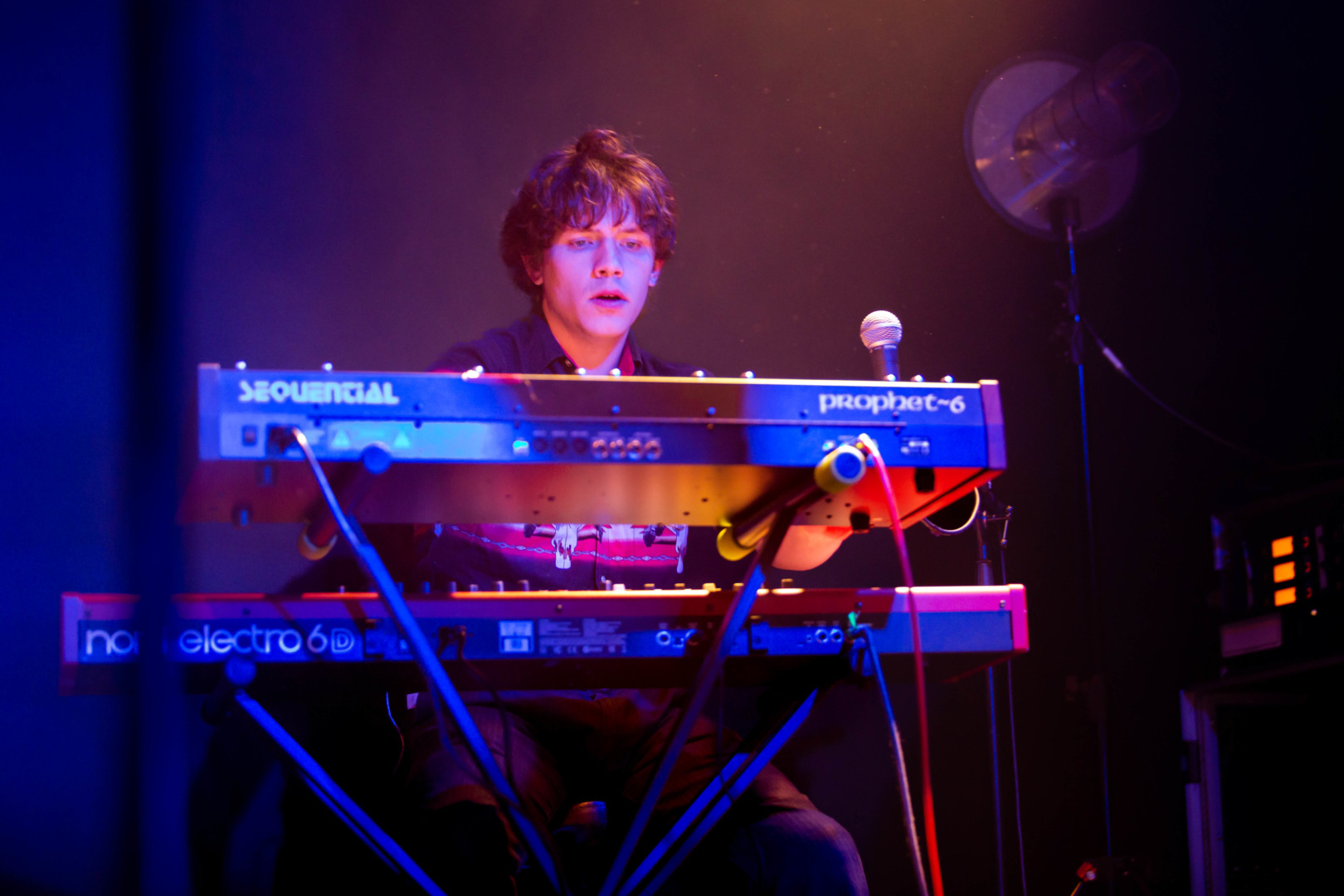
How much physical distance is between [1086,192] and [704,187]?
3.60 feet

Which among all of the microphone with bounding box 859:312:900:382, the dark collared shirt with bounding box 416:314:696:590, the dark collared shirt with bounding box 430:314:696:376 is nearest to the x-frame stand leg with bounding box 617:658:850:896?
the microphone with bounding box 859:312:900:382

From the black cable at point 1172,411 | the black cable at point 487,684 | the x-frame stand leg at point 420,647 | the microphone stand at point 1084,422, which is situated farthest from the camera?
the black cable at point 1172,411

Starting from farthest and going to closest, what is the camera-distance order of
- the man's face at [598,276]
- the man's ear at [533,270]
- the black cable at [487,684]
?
the man's ear at [533,270], the man's face at [598,276], the black cable at [487,684]

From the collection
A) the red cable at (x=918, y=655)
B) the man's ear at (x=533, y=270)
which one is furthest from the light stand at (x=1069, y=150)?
the red cable at (x=918, y=655)

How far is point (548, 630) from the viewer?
125 cm

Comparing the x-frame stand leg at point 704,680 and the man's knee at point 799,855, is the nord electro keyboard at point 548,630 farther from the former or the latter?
the man's knee at point 799,855

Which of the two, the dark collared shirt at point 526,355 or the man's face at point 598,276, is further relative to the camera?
the man's face at point 598,276

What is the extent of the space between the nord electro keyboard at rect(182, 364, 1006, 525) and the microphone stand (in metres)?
1.67

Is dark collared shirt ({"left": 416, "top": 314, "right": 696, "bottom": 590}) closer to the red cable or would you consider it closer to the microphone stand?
the red cable

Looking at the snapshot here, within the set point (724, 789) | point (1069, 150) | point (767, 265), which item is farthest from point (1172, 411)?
point (724, 789)

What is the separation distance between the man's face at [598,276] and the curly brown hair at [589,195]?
25 mm

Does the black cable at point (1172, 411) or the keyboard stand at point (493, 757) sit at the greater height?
the black cable at point (1172, 411)

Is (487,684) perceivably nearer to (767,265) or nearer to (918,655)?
(918,655)

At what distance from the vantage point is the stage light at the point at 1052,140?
2.78m
